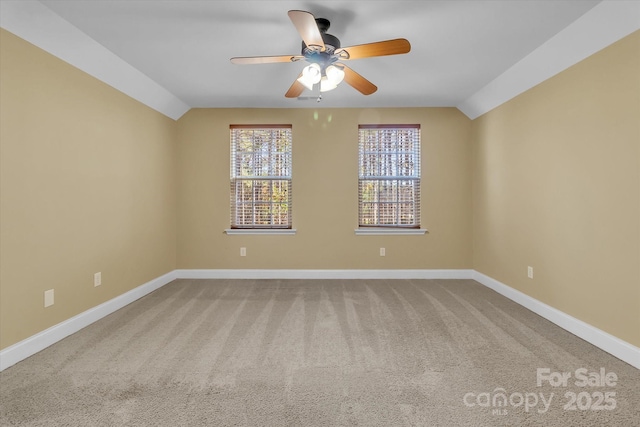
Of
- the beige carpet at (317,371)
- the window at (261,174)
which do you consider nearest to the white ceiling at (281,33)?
the window at (261,174)

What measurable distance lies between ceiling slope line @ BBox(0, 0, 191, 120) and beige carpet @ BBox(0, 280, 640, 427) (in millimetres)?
2358

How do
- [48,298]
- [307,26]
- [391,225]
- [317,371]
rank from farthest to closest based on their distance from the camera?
[391,225] < [48,298] < [317,371] < [307,26]

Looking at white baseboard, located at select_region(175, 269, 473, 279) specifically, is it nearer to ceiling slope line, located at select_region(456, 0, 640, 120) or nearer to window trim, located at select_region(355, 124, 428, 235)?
window trim, located at select_region(355, 124, 428, 235)

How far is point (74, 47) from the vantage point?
256 centimetres

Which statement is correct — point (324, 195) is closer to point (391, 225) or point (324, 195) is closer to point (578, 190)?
point (391, 225)

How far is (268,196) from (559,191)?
11.4 ft

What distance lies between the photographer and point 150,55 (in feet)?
9.68

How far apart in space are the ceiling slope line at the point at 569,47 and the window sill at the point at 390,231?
75.5 inches

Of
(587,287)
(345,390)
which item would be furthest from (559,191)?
(345,390)

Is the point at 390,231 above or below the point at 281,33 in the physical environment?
below

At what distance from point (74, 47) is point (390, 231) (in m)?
4.01

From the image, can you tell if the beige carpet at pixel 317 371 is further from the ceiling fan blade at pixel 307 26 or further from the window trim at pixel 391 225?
the ceiling fan blade at pixel 307 26

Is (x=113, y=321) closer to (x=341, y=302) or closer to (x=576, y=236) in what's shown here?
(x=341, y=302)

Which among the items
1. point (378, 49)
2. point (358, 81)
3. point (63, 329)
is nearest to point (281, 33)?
point (358, 81)
